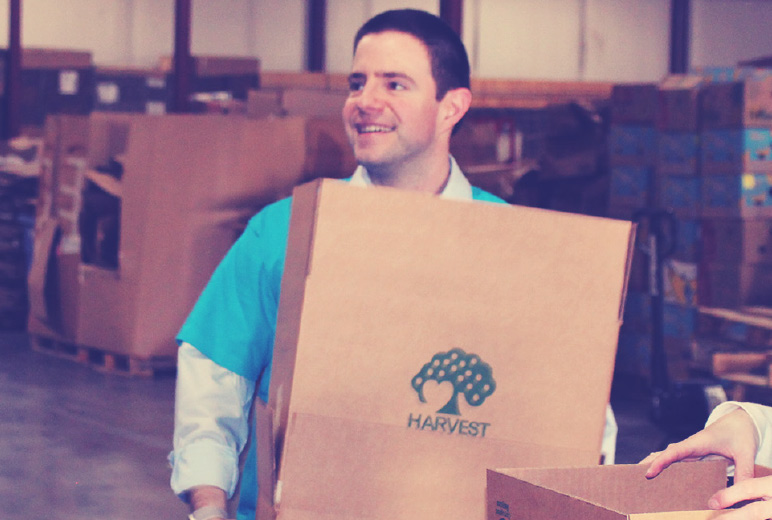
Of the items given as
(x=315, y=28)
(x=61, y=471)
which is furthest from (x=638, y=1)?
(x=61, y=471)

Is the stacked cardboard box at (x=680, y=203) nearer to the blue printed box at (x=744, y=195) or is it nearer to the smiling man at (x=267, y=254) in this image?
the blue printed box at (x=744, y=195)

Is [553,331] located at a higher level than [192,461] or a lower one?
higher

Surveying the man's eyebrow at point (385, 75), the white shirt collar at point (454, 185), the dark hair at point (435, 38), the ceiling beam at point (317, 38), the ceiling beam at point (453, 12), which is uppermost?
the ceiling beam at point (317, 38)

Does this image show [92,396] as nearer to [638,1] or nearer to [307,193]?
[307,193]

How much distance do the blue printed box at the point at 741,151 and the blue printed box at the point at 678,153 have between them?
6.2 inches

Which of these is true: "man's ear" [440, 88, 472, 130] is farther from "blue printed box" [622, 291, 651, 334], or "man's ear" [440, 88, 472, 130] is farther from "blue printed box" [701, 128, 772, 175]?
"blue printed box" [622, 291, 651, 334]

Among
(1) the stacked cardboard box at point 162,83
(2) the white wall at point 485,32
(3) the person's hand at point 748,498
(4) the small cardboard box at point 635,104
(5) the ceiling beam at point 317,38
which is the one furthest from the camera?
(5) the ceiling beam at point 317,38

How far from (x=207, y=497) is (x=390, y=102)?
682mm

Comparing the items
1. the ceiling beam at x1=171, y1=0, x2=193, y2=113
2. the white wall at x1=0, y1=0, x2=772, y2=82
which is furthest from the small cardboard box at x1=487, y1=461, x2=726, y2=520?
the white wall at x1=0, y1=0, x2=772, y2=82

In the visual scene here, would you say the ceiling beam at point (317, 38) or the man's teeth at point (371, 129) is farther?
the ceiling beam at point (317, 38)

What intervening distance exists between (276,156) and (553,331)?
4873 mm

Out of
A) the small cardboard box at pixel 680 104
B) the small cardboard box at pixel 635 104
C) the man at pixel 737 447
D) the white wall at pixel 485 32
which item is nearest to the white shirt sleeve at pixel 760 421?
the man at pixel 737 447

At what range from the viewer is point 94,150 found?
6.87 meters

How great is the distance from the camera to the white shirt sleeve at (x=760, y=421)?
1.32 metres
